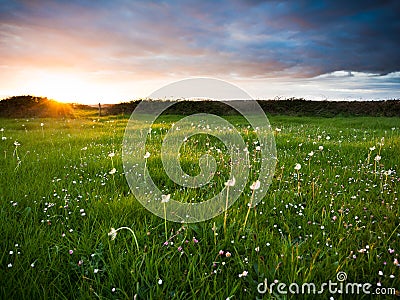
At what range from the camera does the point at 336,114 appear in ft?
106

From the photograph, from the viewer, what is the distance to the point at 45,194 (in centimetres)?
477

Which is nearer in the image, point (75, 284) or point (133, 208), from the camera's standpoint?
point (75, 284)

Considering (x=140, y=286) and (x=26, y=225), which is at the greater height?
(x=26, y=225)

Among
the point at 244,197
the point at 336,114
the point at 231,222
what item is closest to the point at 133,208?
the point at 231,222

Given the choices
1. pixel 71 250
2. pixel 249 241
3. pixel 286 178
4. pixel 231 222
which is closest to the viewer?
pixel 71 250

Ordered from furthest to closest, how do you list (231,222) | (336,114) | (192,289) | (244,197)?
(336,114), (244,197), (231,222), (192,289)

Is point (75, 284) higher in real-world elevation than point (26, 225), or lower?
lower

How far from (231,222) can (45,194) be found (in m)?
3.09

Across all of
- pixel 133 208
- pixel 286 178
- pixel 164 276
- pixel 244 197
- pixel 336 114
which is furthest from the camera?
pixel 336 114

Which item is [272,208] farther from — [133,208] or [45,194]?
[45,194]

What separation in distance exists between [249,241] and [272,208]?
1.12m

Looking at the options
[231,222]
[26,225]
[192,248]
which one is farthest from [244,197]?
[26,225]

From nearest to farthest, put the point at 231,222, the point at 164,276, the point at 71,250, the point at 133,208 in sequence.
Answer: the point at 164,276 < the point at 71,250 < the point at 231,222 < the point at 133,208

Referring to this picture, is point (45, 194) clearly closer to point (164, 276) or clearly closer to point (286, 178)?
point (164, 276)
